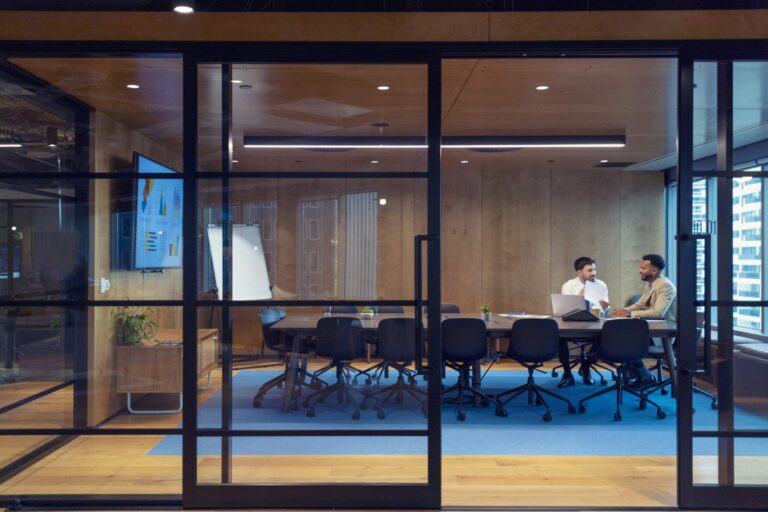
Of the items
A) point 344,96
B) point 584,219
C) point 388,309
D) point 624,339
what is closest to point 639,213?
point 584,219

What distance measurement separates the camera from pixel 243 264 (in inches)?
142

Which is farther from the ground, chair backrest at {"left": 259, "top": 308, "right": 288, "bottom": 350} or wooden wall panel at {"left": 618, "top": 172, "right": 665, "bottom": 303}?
wooden wall panel at {"left": 618, "top": 172, "right": 665, "bottom": 303}

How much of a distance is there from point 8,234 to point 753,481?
4.63 metres

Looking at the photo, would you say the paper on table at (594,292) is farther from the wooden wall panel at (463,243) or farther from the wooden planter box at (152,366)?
the wooden planter box at (152,366)

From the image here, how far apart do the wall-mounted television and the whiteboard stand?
0.92 feet

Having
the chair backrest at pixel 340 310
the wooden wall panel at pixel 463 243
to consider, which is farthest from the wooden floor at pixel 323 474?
the wooden wall panel at pixel 463 243

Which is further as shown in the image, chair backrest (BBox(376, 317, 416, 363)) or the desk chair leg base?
the desk chair leg base

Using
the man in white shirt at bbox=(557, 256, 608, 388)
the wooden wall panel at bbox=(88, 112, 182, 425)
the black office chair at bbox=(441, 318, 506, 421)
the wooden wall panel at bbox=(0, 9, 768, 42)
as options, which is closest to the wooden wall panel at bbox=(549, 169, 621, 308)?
the man in white shirt at bbox=(557, 256, 608, 388)

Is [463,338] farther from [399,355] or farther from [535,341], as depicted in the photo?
[399,355]

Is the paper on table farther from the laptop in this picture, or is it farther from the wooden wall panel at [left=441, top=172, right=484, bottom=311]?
the wooden wall panel at [left=441, top=172, right=484, bottom=311]

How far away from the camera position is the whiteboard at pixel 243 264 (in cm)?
354

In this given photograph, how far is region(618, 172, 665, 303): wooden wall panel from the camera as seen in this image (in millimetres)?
9680

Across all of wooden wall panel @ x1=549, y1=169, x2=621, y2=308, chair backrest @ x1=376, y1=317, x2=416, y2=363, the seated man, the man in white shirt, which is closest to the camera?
chair backrest @ x1=376, y1=317, x2=416, y2=363

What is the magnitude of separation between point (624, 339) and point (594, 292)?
77.4 inches
